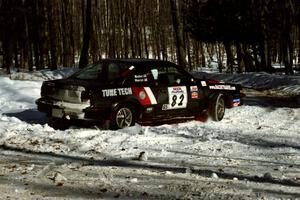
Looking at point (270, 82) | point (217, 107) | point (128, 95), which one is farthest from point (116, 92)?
point (270, 82)

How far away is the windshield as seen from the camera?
10106 millimetres

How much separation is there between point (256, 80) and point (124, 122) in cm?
1530

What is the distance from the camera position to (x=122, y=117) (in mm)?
9781

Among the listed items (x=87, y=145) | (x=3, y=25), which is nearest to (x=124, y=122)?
(x=87, y=145)

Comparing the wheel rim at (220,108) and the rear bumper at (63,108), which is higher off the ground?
the rear bumper at (63,108)

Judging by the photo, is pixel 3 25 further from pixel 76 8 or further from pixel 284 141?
pixel 284 141

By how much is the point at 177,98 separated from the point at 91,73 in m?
1.94

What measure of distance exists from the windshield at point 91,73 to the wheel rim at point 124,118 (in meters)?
0.91

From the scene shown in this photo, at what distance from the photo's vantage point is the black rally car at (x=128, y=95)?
30.9 feet

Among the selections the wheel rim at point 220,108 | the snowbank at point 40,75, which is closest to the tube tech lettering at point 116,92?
the wheel rim at point 220,108

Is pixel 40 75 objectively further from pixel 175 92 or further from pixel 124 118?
pixel 124 118

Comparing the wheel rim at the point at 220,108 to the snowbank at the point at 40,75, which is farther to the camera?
the snowbank at the point at 40,75

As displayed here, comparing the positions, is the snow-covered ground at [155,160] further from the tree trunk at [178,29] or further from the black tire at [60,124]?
the tree trunk at [178,29]

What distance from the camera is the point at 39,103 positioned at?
10.1 m
